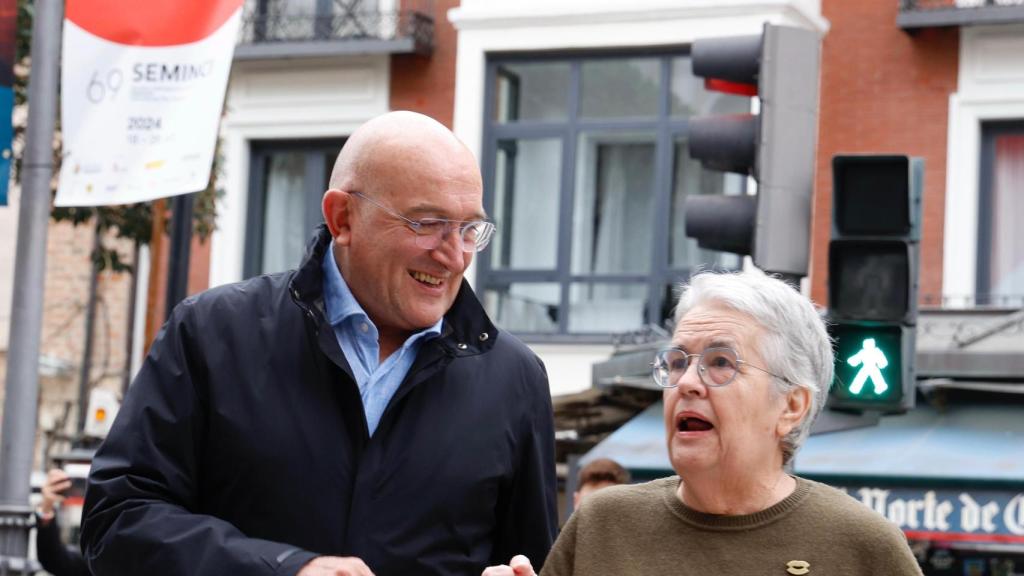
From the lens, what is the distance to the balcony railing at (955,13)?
60.0 ft

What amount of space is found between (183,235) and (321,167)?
490 inches

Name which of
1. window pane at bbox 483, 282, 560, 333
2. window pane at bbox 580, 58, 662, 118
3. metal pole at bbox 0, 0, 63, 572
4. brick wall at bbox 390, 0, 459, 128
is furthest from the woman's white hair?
brick wall at bbox 390, 0, 459, 128

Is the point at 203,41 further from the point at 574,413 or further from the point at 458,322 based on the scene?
the point at 574,413

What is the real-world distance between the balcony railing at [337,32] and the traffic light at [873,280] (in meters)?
12.2

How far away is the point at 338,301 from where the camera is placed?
4.51m

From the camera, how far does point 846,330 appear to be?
30.5 ft

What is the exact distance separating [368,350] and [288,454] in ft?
1.06

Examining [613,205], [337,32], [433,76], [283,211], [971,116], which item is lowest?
[283,211]

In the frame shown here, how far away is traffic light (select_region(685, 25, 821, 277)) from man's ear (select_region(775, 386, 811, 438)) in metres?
4.28

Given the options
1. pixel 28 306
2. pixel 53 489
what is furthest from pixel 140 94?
pixel 53 489

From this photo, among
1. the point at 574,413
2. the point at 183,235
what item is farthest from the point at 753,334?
the point at 574,413

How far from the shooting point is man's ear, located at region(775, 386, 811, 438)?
4.32 meters

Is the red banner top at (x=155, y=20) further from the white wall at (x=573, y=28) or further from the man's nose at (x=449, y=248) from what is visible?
the white wall at (x=573, y=28)

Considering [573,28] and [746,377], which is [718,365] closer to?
[746,377]
